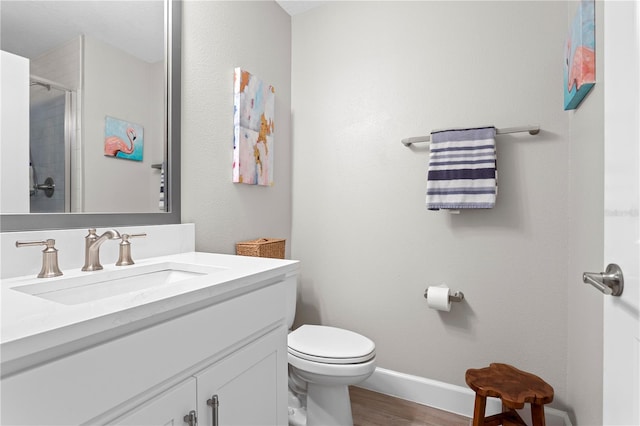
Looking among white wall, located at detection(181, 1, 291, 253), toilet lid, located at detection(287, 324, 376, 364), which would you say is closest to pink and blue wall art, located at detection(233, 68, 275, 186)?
white wall, located at detection(181, 1, 291, 253)

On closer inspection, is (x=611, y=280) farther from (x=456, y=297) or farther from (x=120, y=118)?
(x=120, y=118)

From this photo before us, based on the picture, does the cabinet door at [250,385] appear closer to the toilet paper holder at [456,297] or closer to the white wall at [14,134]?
the white wall at [14,134]

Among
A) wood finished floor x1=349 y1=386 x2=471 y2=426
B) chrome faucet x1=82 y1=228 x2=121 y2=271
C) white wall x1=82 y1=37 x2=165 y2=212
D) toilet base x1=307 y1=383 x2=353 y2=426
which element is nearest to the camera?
chrome faucet x1=82 y1=228 x2=121 y2=271

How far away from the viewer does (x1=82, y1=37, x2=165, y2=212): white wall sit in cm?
112

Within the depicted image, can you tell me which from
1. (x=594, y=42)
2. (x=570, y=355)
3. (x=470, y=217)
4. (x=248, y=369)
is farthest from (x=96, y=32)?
(x=570, y=355)

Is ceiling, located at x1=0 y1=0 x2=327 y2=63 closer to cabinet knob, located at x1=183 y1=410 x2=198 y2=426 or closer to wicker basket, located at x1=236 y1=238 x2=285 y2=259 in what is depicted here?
wicker basket, located at x1=236 y1=238 x2=285 y2=259

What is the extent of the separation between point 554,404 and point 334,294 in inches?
48.2

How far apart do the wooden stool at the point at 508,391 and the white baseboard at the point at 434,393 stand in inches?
9.1

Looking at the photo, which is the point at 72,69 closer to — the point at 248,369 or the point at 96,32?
the point at 96,32

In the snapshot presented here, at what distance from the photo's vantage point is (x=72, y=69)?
1073 millimetres

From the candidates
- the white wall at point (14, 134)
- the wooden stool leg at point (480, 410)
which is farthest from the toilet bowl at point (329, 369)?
the white wall at point (14, 134)

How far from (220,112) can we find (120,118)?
49cm

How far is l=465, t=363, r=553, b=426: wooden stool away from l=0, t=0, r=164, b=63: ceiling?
1918 mm

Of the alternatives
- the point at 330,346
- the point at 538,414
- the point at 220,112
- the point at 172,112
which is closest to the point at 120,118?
the point at 172,112
